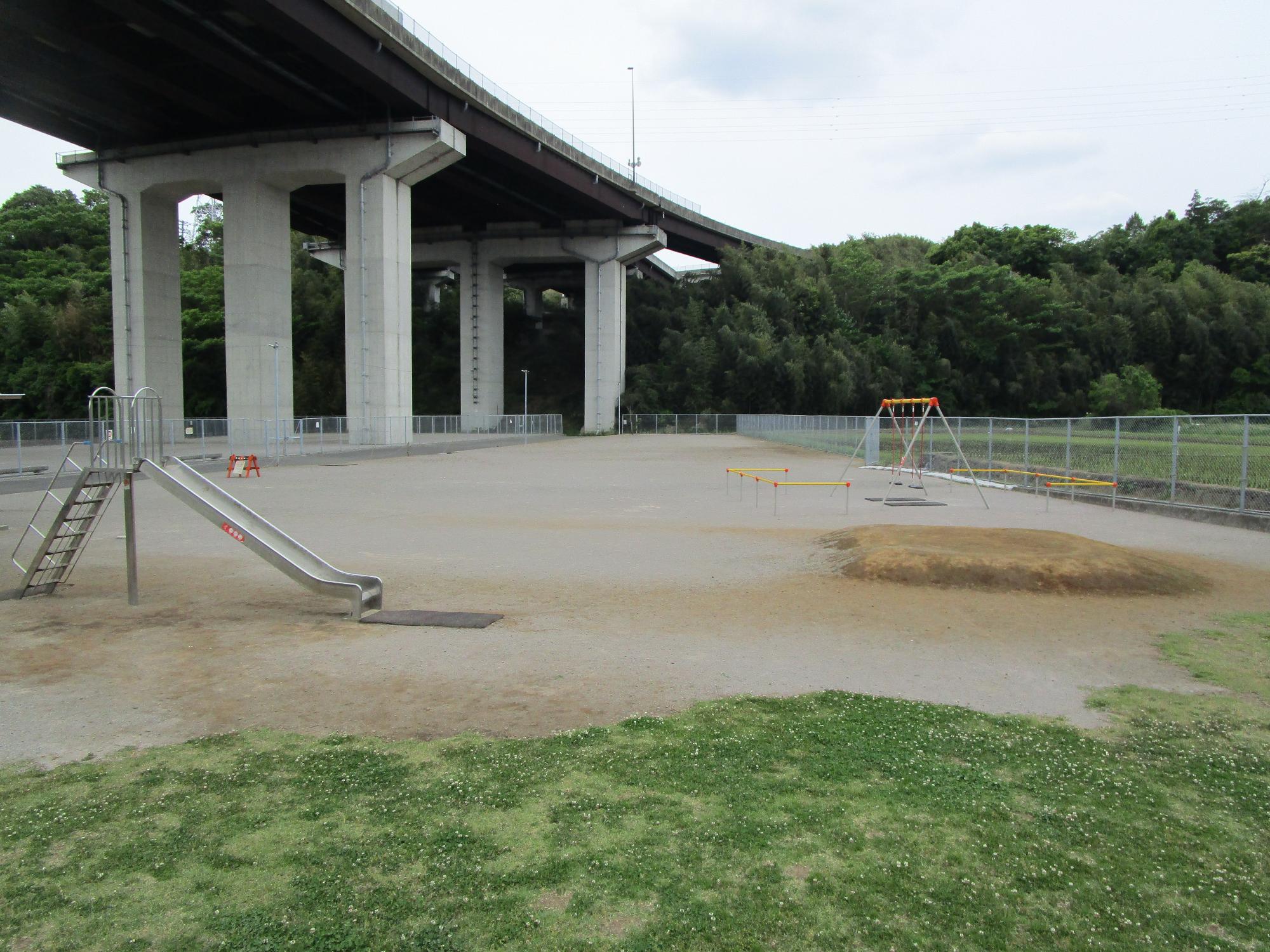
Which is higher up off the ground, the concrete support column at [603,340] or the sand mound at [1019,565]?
the concrete support column at [603,340]

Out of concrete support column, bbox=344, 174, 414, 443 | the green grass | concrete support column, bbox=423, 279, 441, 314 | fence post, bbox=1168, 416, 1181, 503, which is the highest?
concrete support column, bbox=423, 279, 441, 314

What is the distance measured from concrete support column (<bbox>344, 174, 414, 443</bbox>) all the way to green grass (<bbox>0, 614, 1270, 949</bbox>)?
4165cm

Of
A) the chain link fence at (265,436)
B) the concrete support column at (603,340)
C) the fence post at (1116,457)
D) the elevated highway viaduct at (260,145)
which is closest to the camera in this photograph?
the fence post at (1116,457)

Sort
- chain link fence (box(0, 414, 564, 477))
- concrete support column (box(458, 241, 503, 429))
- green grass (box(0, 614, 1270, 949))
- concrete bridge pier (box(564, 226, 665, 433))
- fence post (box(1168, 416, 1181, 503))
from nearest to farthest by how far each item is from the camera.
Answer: green grass (box(0, 614, 1270, 949)), fence post (box(1168, 416, 1181, 503)), chain link fence (box(0, 414, 564, 477)), concrete bridge pier (box(564, 226, 665, 433)), concrete support column (box(458, 241, 503, 429))

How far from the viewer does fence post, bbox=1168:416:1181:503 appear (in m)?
19.6

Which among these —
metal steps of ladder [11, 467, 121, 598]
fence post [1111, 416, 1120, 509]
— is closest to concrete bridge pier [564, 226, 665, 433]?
fence post [1111, 416, 1120, 509]

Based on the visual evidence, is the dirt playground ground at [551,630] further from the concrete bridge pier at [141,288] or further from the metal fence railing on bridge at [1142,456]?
the concrete bridge pier at [141,288]

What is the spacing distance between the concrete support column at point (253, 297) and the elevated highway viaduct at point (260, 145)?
0.31ft

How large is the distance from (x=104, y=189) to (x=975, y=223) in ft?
282

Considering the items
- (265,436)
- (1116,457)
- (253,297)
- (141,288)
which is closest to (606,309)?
(253,297)

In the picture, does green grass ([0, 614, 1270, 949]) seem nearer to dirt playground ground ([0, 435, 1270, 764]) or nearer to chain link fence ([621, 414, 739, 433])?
dirt playground ground ([0, 435, 1270, 764])

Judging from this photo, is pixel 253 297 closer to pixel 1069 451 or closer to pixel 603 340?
pixel 603 340

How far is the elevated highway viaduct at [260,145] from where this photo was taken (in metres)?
34.9

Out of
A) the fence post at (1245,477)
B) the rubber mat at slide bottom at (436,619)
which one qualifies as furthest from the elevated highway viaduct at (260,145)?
the fence post at (1245,477)
